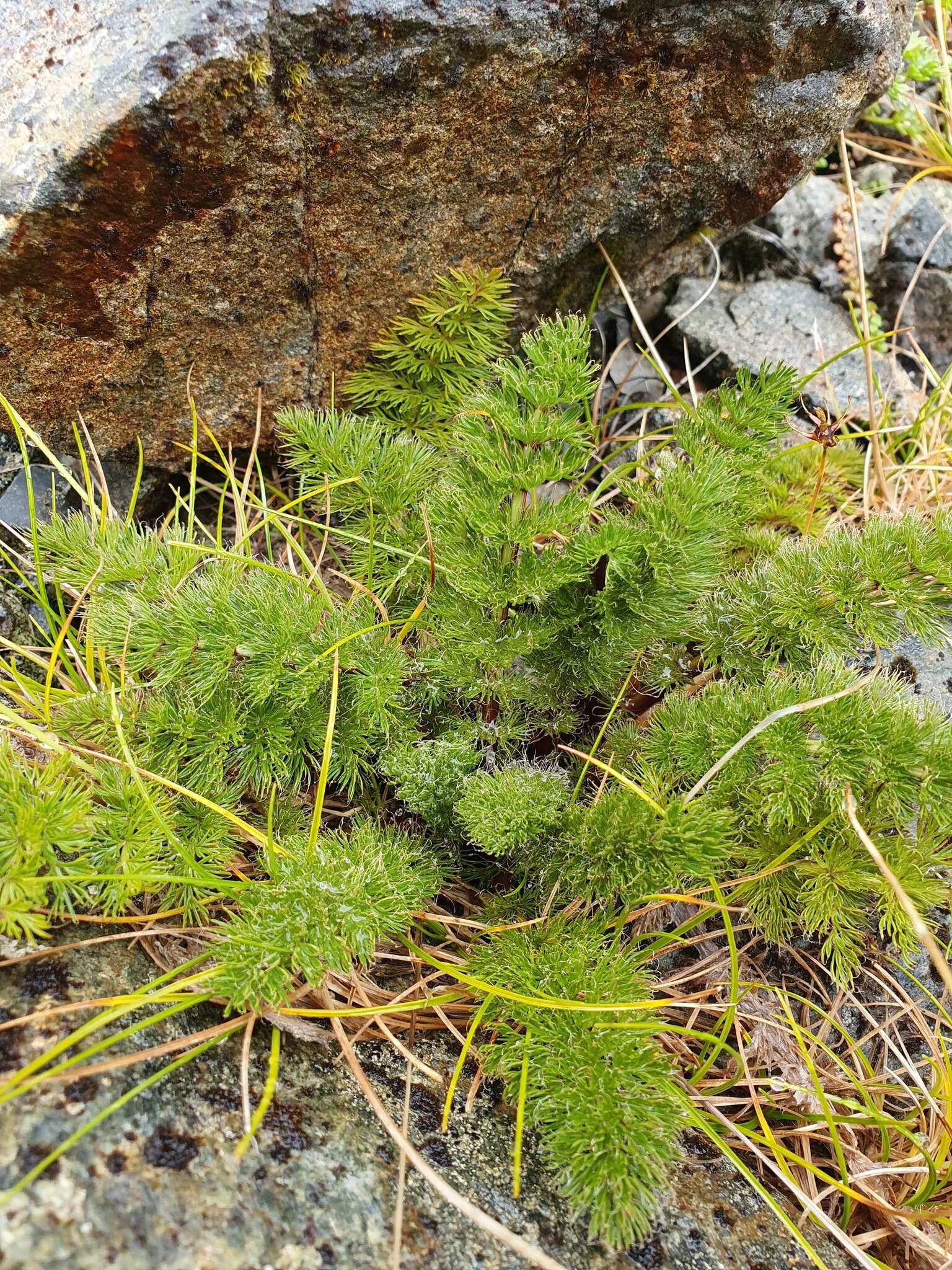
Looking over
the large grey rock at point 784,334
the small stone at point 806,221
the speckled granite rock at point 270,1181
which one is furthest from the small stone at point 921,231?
the speckled granite rock at point 270,1181

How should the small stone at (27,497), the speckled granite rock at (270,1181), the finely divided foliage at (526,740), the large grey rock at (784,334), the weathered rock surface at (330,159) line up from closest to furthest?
the speckled granite rock at (270,1181) < the finely divided foliage at (526,740) < the weathered rock surface at (330,159) < the small stone at (27,497) < the large grey rock at (784,334)

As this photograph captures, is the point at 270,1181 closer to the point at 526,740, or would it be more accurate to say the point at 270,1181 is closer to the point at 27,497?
the point at 526,740

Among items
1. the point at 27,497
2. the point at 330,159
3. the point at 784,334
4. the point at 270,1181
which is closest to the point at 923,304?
the point at 784,334

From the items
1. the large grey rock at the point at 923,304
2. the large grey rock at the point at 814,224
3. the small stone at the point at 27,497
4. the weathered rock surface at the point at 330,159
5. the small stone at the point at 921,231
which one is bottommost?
the large grey rock at the point at 923,304

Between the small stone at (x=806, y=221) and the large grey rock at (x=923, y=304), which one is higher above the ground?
the small stone at (x=806, y=221)

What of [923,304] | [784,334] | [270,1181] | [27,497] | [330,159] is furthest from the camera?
[923,304]

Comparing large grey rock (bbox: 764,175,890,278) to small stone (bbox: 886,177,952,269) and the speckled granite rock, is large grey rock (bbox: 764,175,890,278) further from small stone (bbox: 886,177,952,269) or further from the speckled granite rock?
the speckled granite rock

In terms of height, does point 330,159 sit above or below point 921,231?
above

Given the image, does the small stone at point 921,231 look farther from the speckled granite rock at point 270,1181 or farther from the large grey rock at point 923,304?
the speckled granite rock at point 270,1181

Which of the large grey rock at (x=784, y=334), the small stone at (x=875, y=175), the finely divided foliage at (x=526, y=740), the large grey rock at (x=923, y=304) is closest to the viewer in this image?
the finely divided foliage at (x=526, y=740)
